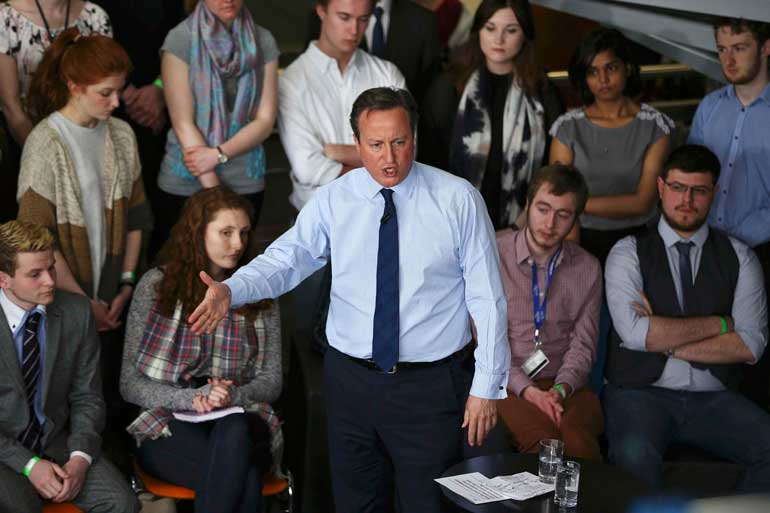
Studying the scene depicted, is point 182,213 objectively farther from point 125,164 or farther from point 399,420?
point 399,420

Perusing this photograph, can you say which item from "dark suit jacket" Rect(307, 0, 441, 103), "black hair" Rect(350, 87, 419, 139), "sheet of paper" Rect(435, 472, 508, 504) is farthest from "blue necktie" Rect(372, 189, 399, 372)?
"dark suit jacket" Rect(307, 0, 441, 103)

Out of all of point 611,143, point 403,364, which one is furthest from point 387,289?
point 611,143

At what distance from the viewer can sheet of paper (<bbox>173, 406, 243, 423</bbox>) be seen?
380 centimetres

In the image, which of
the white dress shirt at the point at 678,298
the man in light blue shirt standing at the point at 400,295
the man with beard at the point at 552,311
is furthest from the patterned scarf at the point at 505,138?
the man in light blue shirt standing at the point at 400,295

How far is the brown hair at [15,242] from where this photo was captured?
3.54 m

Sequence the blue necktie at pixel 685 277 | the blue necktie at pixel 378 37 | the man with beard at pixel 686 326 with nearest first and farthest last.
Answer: the man with beard at pixel 686 326
the blue necktie at pixel 685 277
the blue necktie at pixel 378 37

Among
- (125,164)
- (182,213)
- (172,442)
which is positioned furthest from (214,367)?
(125,164)

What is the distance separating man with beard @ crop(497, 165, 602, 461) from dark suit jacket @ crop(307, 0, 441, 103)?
0.85 m

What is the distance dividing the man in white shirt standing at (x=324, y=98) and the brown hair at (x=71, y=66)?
0.71 m

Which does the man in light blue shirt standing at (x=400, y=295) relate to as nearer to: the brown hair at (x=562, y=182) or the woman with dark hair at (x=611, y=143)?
the brown hair at (x=562, y=182)

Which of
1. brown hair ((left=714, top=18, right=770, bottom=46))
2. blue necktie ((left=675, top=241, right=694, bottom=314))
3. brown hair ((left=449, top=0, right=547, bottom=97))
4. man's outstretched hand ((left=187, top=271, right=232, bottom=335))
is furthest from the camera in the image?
brown hair ((left=449, top=0, right=547, bottom=97))

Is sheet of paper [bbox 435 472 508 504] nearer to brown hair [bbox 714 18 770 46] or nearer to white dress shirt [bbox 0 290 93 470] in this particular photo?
white dress shirt [bbox 0 290 93 470]

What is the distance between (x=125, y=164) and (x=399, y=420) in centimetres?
156

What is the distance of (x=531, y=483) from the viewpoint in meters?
3.19
